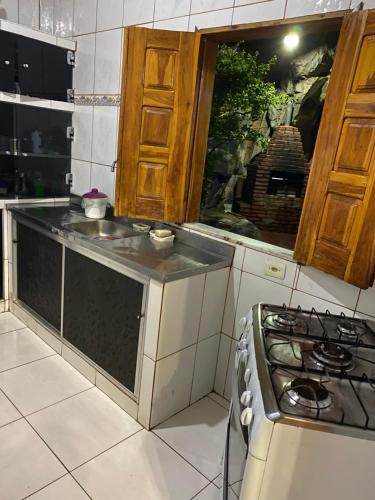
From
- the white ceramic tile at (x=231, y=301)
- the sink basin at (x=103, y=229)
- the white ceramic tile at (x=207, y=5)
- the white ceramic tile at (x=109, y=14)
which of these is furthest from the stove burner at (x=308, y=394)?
the white ceramic tile at (x=109, y=14)

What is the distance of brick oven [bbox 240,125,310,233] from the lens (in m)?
2.73

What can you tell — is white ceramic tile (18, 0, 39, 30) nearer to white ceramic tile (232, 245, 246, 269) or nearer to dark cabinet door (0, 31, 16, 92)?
dark cabinet door (0, 31, 16, 92)

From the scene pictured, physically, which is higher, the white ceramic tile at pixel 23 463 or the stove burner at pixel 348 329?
the stove burner at pixel 348 329

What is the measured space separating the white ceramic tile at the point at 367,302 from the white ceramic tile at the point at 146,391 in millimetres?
888

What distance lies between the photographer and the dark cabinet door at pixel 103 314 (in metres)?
1.65

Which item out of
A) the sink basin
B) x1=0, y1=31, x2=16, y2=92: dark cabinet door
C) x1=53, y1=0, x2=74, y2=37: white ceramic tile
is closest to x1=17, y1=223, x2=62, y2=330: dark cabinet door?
the sink basin

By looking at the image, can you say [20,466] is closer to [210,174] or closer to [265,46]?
[210,174]

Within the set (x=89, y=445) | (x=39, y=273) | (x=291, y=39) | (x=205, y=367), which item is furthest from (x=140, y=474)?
(x=291, y=39)

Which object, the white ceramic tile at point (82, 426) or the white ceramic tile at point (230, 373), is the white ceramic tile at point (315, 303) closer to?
the white ceramic tile at point (230, 373)

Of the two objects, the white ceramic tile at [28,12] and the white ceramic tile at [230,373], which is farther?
the white ceramic tile at [28,12]

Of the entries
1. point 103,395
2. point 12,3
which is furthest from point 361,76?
point 12,3

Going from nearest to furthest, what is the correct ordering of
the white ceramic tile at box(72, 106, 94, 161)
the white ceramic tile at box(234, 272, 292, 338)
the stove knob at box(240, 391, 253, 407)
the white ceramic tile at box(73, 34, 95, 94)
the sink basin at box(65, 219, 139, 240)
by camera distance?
the stove knob at box(240, 391, 253, 407) → the white ceramic tile at box(234, 272, 292, 338) → the sink basin at box(65, 219, 139, 240) → the white ceramic tile at box(73, 34, 95, 94) → the white ceramic tile at box(72, 106, 94, 161)

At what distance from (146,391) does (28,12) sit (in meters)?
2.58

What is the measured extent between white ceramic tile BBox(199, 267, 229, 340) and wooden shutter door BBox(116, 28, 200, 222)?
39cm
